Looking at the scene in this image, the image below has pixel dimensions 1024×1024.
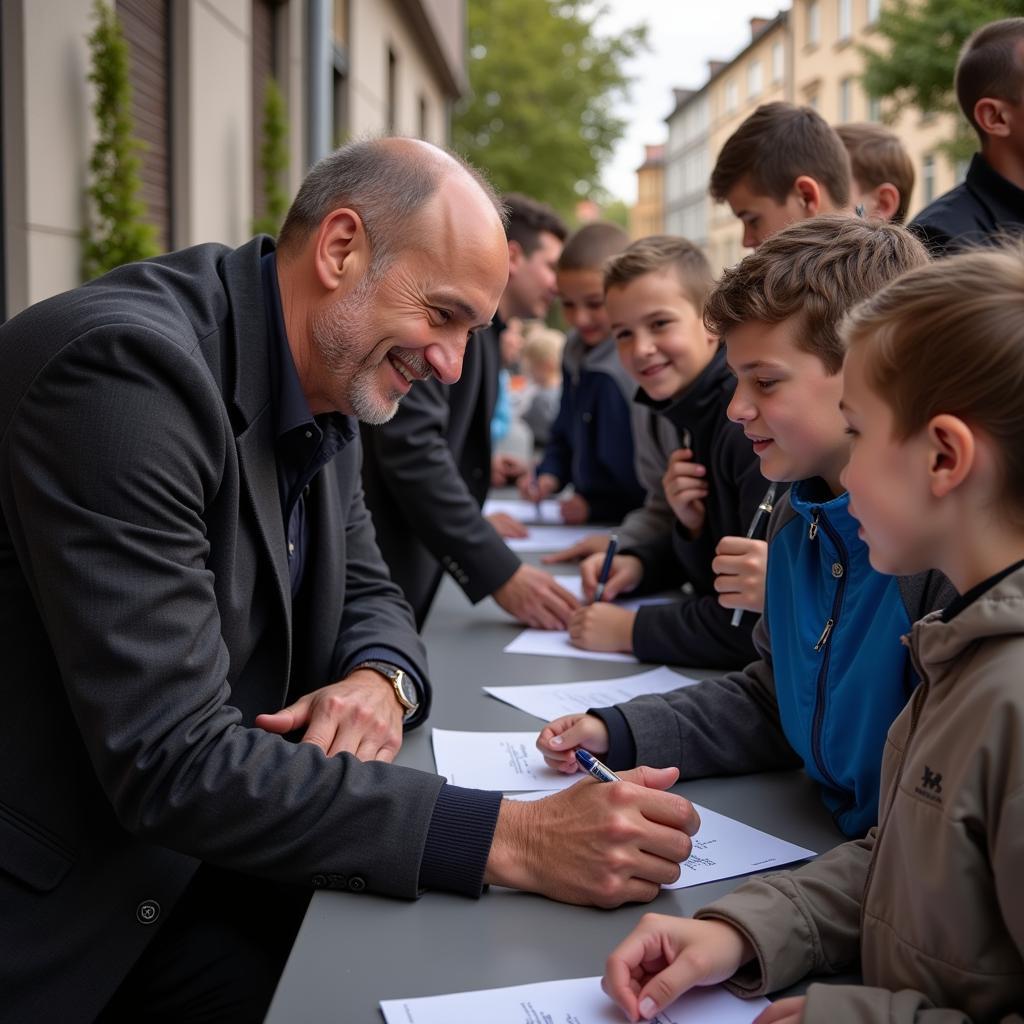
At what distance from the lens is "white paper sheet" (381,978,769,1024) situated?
1.09 metres

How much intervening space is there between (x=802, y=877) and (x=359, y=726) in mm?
796

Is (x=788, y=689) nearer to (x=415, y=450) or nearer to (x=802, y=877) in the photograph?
(x=802, y=877)

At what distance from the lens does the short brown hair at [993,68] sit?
3.13 metres

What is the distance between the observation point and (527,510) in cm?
512

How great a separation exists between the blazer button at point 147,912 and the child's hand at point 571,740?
1.95 feet

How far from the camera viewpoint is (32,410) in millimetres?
1431

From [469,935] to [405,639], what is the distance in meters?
0.92

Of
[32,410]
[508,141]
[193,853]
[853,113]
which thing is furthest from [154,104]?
[853,113]

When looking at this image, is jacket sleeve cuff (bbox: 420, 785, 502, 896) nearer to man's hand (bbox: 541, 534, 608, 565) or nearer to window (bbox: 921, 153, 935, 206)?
man's hand (bbox: 541, 534, 608, 565)

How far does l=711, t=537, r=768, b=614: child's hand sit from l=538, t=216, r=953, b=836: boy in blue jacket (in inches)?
7.7

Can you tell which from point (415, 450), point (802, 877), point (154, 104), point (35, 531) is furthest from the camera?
point (154, 104)

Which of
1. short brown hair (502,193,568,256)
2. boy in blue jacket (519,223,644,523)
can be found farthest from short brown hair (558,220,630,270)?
short brown hair (502,193,568,256)

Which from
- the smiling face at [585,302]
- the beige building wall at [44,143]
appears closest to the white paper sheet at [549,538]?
the smiling face at [585,302]

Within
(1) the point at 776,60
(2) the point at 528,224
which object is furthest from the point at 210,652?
(1) the point at 776,60
